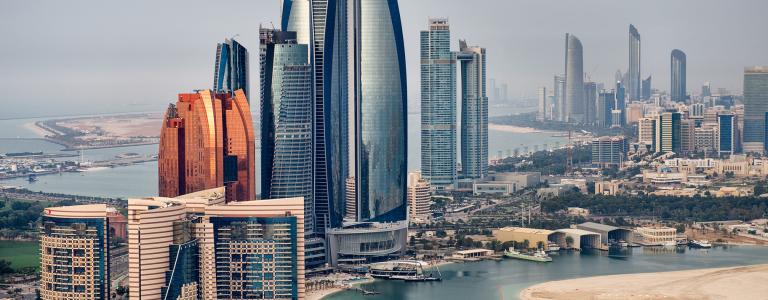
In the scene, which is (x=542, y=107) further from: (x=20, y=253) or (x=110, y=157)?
(x=20, y=253)

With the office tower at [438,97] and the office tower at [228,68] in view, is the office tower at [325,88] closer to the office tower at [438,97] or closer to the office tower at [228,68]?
the office tower at [228,68]

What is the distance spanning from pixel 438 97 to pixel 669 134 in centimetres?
1147

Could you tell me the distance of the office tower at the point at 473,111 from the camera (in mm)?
44219

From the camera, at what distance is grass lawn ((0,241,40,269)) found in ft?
93.2

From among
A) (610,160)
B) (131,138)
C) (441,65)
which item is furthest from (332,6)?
(131,138)

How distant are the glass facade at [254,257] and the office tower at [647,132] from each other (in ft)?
104

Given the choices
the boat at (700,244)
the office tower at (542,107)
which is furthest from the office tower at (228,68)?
the office tower at (542,107)

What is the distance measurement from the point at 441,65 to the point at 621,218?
8.13 meters

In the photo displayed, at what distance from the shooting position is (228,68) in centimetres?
2805

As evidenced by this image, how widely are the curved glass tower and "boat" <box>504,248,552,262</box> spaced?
234 cm

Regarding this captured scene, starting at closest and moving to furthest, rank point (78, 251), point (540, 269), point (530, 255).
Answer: point (78, 251), point (540, 269), point (530, 255)

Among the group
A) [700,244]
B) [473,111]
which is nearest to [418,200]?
[700,244]

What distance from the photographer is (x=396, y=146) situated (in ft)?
101

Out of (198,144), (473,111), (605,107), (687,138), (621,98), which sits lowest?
(687,138)
